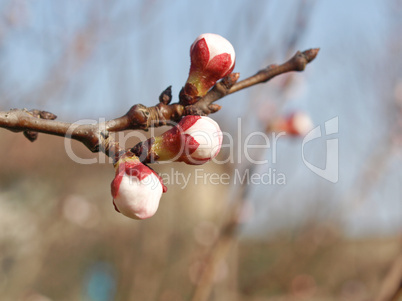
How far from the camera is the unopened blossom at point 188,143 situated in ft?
3.01

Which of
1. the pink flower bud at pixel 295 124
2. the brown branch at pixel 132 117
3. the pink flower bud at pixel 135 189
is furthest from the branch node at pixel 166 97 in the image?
the pink flower bud at pixel 295 124

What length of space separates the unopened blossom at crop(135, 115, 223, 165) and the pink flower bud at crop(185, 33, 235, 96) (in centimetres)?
13

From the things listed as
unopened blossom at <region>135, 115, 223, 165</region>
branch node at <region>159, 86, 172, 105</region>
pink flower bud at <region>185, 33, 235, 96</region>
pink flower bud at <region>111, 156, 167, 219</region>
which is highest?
pink flower bud at <region>185, 33, 235, 96</region>

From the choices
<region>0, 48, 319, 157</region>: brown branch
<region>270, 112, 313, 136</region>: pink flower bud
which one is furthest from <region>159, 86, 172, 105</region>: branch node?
<region>270, 112, 313, 136</region>: pink flower bud

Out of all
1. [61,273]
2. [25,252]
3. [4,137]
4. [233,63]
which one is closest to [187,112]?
[233,63]

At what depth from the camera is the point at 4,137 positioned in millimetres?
4152

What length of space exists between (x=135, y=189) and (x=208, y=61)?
1.20 ft

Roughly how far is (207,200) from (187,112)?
6507 millimetres

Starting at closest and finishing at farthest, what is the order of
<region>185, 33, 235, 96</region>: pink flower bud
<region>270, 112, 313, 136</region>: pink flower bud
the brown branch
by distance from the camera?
the brown branch
<region>185, 33, 235, 96</region>: pink flower bud
<region>270, 112, 313, 136</region>: pink flower bud

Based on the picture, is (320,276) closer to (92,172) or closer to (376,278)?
(376,278)

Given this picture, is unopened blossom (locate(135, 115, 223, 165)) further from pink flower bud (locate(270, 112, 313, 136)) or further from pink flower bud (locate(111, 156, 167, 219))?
pink flower bud (locate(270, 112, 313, 136))

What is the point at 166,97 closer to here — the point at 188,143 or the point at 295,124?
the point at 188,143

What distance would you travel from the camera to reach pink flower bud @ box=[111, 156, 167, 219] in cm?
88

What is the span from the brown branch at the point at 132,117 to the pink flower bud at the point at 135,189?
56 mm
